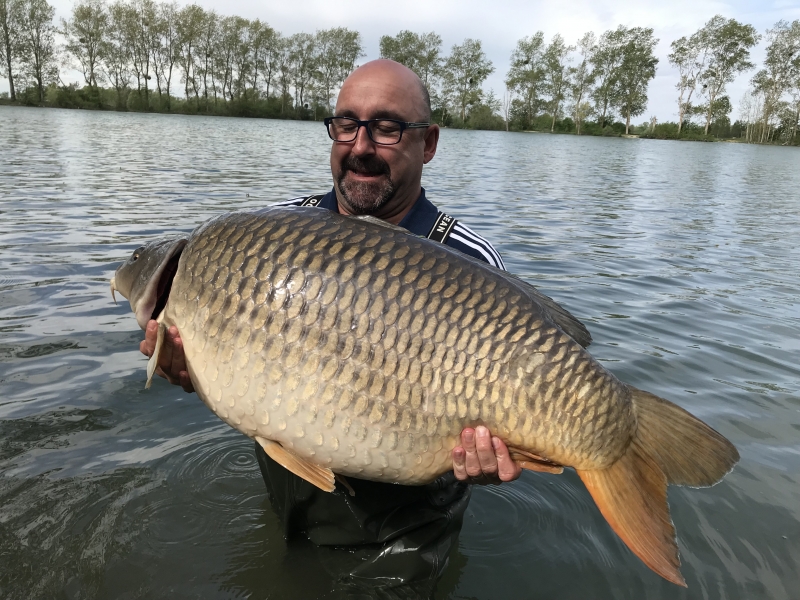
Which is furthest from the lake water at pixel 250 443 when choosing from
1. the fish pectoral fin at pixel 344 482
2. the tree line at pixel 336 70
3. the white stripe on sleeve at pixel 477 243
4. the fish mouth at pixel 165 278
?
the tree line at pixel 336 70

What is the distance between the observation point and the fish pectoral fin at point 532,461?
5.85 ft

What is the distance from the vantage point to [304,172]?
51.4 ft

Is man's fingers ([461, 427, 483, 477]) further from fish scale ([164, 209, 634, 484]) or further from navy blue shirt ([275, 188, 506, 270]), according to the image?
navy blue shirt ([275, 188, 506, 270])

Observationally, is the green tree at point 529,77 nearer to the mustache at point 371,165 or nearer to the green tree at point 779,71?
the green tree at point 779,71

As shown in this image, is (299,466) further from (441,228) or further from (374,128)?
(374,128)

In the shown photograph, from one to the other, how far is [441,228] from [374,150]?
48 cm

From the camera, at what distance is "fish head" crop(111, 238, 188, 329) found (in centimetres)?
195

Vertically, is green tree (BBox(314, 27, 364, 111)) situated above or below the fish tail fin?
above

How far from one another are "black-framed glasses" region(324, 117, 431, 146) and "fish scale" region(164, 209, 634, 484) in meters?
1.03

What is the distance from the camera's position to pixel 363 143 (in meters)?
2.64

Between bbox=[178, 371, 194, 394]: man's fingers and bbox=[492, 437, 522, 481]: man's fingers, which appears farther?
bbox=[178, 371, 194, 394]: man's fingers

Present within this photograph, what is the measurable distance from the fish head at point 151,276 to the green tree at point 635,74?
71.6 meters

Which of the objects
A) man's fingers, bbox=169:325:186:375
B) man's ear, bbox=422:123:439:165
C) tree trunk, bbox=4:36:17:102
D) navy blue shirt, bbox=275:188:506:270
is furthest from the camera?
tree trunk, bbox=4:36:17:102

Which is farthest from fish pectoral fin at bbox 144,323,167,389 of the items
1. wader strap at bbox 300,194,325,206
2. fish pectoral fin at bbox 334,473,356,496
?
wader strap at bbox 300,194,325,206
